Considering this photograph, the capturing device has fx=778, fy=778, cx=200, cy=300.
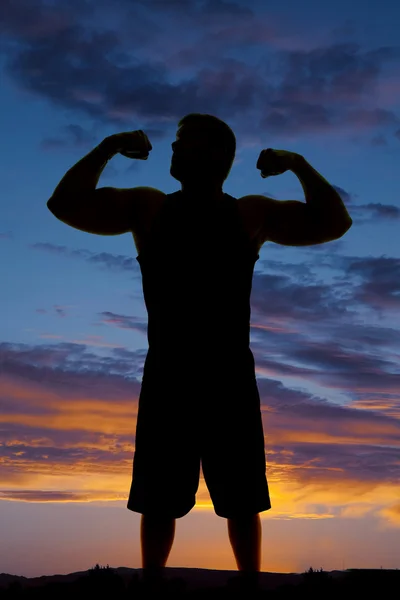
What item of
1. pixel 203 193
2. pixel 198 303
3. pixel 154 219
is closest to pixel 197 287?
pixel 198 303

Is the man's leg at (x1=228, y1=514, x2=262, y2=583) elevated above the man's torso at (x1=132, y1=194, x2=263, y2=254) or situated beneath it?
situated beneath

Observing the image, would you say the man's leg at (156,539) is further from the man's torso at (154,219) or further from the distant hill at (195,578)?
the man's torso at (154,219)

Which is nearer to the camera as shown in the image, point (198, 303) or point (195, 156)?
point (198, 303)

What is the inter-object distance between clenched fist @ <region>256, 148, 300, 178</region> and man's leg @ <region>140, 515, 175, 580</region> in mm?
2252

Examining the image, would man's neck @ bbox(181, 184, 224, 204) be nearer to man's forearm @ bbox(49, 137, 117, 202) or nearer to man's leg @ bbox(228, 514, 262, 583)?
man's forearm @ bbox(49, 137, 117, 202)

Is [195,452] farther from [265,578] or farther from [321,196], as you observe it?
[321,196]

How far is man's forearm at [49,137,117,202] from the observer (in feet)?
15.8

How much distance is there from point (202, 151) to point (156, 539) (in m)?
2.36

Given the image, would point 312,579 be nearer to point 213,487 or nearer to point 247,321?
point 213,487

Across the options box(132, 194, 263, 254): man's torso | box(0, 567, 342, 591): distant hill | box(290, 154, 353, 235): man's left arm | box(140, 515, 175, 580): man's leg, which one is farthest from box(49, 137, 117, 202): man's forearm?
box(0, 567, 342, 591): distant hill

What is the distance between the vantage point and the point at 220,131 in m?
4.89

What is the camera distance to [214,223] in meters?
4.84

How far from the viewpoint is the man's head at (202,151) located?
485cm

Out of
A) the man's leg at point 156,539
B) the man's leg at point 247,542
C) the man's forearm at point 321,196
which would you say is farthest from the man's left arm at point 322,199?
the man's leg at point 156,539
